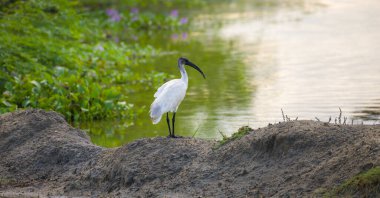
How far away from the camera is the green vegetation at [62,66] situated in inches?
535

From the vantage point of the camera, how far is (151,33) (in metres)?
26.2

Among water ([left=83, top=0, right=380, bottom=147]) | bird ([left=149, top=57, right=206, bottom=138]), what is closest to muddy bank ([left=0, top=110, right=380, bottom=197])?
bird ([left=149, top=57, right=206, bottom=138])

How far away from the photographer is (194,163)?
8.27m

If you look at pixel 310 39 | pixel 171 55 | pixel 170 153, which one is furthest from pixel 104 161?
pixel 310 39

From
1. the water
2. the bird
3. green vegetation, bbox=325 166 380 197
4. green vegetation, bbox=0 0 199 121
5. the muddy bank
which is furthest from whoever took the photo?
green vegetation, bbox=0 0 199 121

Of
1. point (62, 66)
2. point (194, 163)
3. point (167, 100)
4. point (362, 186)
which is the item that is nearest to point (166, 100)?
point (167, 100)

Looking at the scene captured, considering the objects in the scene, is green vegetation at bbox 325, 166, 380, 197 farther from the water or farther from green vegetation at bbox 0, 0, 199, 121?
green vegetation at bbox 0, 0, 199, 121

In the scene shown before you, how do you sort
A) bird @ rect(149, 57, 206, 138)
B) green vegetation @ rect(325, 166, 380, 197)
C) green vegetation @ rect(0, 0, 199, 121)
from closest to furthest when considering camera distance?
green vegetation @ rect(325, 166, 380, 197), bird @ rect(149, 57, 206, 138), green vegetation @ rect(0, 0, 199, 121)

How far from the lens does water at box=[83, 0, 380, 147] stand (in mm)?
12617

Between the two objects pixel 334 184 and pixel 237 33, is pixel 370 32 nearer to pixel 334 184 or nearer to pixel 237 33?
pixel 237 33

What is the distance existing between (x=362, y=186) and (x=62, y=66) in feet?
34.7

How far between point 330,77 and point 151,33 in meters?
11.0

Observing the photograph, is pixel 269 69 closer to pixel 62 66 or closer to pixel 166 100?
pixel 62 66

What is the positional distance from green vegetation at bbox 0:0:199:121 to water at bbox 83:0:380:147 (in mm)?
457
